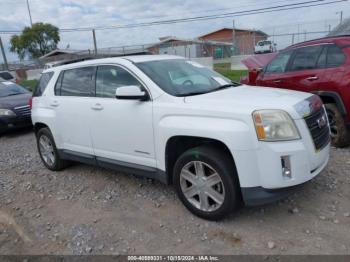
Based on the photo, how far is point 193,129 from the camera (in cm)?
336

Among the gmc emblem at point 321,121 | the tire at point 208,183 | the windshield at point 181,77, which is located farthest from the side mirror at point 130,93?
the gmc emblem at point 321,121

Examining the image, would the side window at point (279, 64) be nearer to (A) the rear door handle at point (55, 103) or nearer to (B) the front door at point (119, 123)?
(B) the front door at point (119, 123)

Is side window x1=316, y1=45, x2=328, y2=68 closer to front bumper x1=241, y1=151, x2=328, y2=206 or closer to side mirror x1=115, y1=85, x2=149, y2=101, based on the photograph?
front bumper x1=241, y1=151, x2=328, y2=206

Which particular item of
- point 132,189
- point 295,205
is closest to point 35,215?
point 132,189

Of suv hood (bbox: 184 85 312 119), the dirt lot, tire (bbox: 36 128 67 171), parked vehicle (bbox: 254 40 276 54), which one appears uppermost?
suv hood (bbox: 184 85 312 119)

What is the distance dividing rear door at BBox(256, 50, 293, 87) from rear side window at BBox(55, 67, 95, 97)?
350 cm

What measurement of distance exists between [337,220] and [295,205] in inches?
18.1

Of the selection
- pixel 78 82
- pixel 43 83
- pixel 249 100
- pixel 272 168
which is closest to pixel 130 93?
pixel 249 100

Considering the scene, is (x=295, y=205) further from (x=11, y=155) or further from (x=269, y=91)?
(x=11, y=155)

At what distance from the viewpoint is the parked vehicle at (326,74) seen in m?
5.11

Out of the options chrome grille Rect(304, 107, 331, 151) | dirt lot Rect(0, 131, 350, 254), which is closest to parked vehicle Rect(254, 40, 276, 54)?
dirt lot Rect(0, 131, 350, 254)

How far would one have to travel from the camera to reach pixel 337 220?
135 inches

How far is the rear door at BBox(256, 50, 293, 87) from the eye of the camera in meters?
6.25

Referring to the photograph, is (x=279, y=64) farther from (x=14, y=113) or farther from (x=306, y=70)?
(x=14, y=113)
